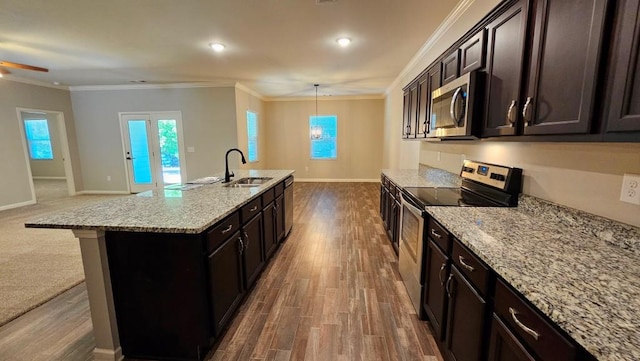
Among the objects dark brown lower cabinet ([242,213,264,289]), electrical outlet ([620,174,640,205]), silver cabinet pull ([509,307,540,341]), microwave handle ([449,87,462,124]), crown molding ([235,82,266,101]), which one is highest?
crown molding ([235,82,266,101])

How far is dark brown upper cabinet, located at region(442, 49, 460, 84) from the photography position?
218cm

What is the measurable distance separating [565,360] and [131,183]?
8171mm

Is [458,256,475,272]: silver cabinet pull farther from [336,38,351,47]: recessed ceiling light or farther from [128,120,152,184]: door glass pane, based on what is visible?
[128,120,152,184]: door glass pane

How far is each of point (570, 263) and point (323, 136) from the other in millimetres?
7437

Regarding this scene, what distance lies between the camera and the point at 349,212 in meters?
4.99

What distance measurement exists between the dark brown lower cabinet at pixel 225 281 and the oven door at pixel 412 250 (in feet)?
4.54

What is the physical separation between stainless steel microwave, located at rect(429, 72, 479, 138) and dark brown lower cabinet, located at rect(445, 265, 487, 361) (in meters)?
1.06

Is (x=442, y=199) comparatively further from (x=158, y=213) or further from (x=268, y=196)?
(x=158, y=213)

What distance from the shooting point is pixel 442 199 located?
2117mm

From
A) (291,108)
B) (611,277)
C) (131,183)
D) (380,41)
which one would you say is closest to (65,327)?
(611,277)

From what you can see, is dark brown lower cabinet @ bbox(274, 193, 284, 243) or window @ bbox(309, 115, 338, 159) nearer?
dark brown lower cabinet @ bbox(274, 193, 284, 243)

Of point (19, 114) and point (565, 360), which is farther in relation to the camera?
point (19, 114)

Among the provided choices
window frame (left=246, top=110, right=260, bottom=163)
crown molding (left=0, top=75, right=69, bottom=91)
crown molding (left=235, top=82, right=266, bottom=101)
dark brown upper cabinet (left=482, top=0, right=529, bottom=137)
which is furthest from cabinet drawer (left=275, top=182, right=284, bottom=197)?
crown molding (left=0, top=75, right=69, bottom=91)

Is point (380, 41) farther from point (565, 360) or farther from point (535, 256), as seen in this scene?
point (565, 360)
